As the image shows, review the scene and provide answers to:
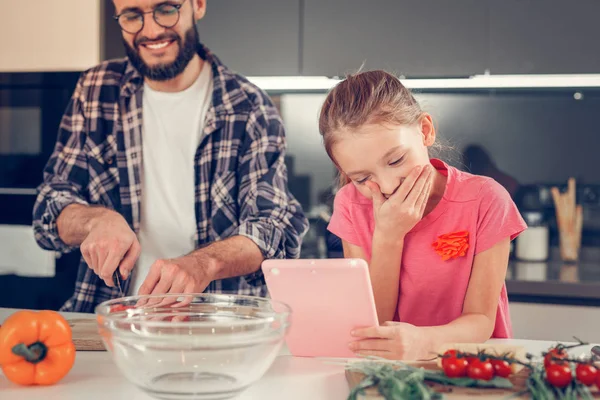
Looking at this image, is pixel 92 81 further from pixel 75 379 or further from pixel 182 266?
pixel 75 379

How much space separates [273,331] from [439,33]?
2.12m

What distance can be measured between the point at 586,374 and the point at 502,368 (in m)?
0.10

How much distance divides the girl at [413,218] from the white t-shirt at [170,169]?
559 mm

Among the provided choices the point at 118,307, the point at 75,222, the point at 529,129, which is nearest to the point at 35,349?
the point at 118,307

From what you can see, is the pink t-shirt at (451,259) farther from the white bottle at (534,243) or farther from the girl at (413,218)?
the white bottle at (534,243)

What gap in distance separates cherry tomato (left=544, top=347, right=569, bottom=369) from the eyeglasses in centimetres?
145

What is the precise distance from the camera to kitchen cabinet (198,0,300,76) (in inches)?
114

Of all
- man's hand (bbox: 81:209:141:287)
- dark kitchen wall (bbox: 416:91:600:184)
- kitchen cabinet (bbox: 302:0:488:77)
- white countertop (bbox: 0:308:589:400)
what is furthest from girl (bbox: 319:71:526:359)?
dark kitchen wall (bbox: 416:91:600:184)

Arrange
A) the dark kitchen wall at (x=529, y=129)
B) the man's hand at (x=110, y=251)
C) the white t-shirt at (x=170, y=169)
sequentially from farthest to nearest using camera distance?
the dark kitchen wall at (x=529, y=129)
the white t-shirt at (x=170, y=169)
the man's hand at (x=110, y=251)

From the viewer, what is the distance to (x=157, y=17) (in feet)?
6.72

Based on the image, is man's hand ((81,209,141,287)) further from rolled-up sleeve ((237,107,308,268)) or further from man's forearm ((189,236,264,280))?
rolled-up sleeve ((237,107,308,268))

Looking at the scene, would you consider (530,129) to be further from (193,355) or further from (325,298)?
(193,355)

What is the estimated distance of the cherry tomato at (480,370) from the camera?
3.12ft

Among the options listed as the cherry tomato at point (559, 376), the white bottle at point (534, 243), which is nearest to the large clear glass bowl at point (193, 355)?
the cherry tomato at point (559, 376)
